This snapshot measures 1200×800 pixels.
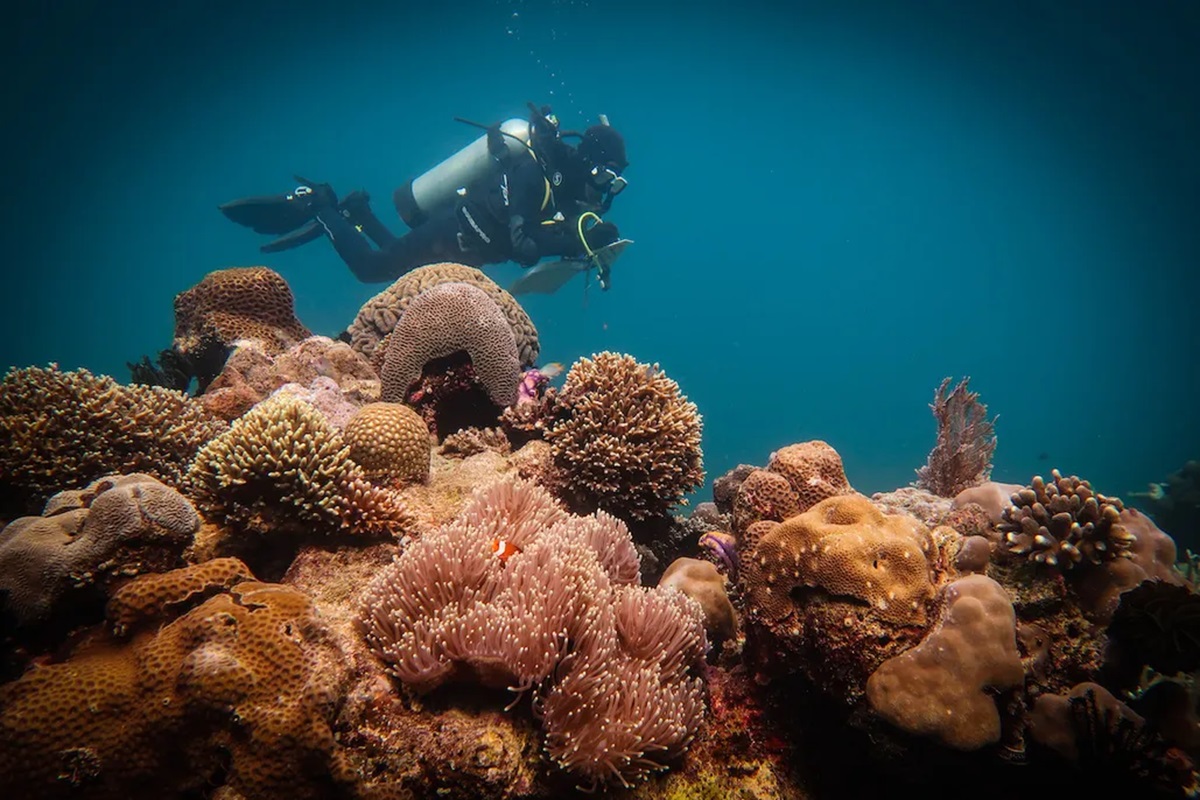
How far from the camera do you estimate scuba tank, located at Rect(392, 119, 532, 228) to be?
13992 millimetres

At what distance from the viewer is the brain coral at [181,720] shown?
2.13 m

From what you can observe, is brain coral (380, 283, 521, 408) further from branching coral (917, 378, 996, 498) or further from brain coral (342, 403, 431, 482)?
branching coral (917, 378, 996, 498)

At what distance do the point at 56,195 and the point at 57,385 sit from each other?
63.0 m

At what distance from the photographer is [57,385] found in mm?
4328

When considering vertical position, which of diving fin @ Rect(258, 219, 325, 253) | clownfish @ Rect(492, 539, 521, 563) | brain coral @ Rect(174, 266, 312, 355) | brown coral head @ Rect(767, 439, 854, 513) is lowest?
clownfish @ Rect(492, 539, 521, 563)

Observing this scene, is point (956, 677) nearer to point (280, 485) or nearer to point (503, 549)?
point (503, 549)

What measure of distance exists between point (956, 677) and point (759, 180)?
446 ft

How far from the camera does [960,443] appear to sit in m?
6.49

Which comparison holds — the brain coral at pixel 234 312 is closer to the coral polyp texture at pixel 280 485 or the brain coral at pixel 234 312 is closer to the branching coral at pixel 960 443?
the coral polyp texture at pixel 280 485

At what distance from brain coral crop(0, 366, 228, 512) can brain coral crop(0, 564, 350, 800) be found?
8.17 ft

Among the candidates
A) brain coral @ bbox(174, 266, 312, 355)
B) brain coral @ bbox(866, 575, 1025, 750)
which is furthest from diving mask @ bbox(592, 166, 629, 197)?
brain coral @ bbox(866, 575, 1025, 750)

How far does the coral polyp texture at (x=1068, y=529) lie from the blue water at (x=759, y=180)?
12.1 metres

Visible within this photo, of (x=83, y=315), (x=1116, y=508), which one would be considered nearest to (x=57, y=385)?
(x=1116, y=508)

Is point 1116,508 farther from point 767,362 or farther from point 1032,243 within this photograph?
point 767,362
